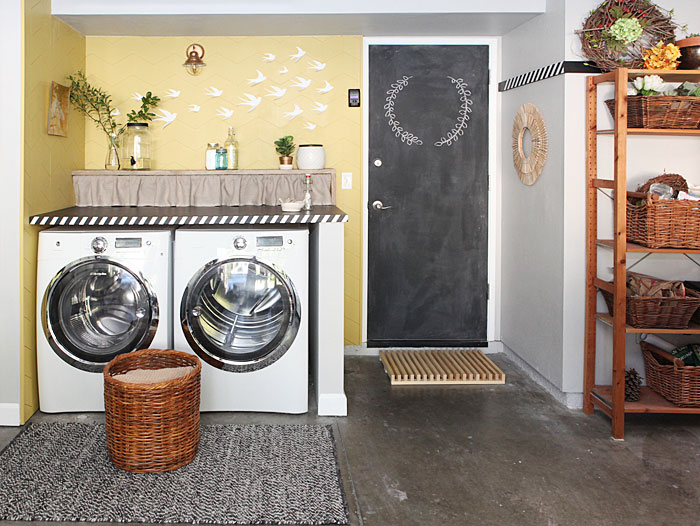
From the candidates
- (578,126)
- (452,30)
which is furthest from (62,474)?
(452,30)

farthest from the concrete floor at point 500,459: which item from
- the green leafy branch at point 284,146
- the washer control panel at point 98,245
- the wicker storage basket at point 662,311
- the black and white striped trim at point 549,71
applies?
the black and white striped trim at point 549,71

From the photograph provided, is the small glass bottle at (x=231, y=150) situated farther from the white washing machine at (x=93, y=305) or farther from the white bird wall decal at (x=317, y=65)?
the white washing machine at (x=93, y=305)

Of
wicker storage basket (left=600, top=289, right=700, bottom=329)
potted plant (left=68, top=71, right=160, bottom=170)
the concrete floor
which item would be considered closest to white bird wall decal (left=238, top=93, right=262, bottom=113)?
potted plant (left=68, top=71, right=160, bottom=170)

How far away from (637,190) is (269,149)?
2.31m

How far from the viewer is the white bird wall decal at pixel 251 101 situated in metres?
4.79

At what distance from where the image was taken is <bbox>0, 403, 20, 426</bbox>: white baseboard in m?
3.59

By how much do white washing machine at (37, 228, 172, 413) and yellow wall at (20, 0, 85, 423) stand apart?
67 mm

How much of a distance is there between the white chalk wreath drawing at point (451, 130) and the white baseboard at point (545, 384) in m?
1.46

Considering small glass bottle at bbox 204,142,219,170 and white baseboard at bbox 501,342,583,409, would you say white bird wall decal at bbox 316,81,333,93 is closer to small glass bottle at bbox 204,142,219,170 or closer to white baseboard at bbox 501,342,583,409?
small glass bottle at bbox 204,142,219,170

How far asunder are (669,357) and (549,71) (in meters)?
1.62

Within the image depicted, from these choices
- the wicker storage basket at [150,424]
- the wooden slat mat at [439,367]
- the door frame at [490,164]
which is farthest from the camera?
the door frame at [490,164]

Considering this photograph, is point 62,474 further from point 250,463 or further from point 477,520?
point 477,520

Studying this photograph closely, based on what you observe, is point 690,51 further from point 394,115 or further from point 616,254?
point 394,115

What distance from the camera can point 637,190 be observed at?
3699 millimetres
